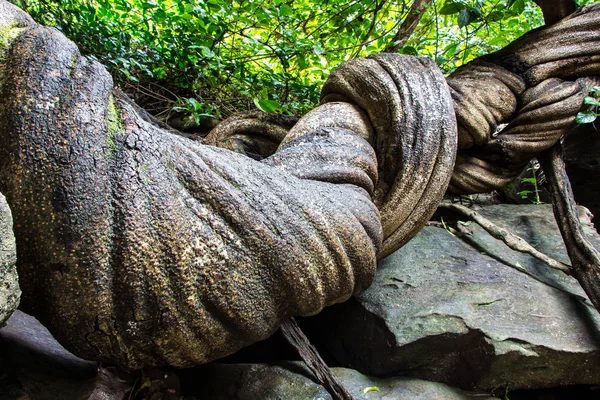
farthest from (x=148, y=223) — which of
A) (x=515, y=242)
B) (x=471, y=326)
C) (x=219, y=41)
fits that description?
(x=219, y=41)

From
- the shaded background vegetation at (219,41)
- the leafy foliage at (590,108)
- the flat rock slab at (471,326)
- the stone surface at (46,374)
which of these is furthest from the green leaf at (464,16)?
the stone surface at (46,374)

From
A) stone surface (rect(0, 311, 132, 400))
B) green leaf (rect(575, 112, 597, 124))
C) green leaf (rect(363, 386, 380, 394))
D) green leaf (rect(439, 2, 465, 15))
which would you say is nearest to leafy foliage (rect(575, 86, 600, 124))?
green leaf (rect(575, 112, 597, 124))

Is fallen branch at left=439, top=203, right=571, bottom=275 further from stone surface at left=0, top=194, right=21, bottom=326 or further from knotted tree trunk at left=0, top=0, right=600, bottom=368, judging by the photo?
stone surface at left=0, top=194, right=21, bottom=326

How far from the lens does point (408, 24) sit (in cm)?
209

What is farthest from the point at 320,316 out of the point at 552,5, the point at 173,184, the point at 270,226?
the point at 552,5

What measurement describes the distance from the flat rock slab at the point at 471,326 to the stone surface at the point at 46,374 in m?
0.57

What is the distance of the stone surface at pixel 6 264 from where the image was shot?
1.51 feet

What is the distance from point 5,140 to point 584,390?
53.6 inches

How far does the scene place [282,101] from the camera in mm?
2020

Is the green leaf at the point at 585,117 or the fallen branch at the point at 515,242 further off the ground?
the green leaf at the point at 585,117

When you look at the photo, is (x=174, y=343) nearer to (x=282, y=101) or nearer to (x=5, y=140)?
(x=5, y=140)

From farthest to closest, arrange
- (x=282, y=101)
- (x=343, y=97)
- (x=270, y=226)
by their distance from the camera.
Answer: (x=282, y=101)
(x=343, y=97)
(x=270, y=226)

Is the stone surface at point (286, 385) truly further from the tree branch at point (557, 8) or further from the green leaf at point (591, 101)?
the tree branch at point (557, 8)

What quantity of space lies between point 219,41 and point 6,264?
1.63 metres
